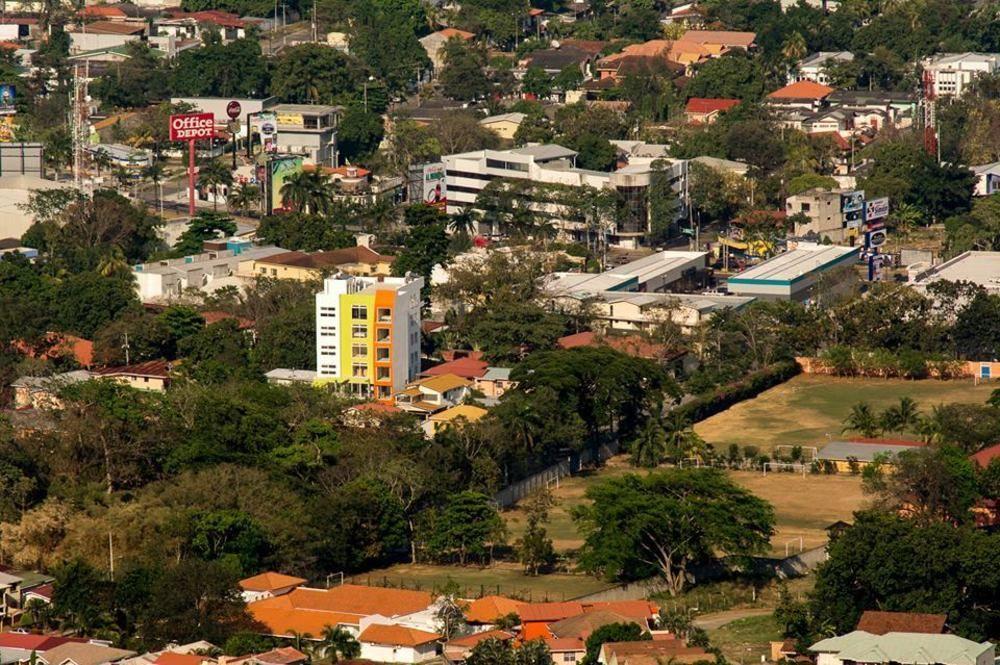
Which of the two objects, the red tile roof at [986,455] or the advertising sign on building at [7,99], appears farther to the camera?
the advertising sign on building at [7,99]

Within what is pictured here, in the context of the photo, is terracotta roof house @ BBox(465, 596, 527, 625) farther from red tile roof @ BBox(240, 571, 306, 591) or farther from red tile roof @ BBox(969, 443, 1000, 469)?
red tile roof @ BBox(969, 443, 1000, 469)

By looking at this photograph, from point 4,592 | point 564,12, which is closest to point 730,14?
point 564,12

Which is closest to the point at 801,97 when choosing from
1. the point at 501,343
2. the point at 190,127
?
the point at 190,127

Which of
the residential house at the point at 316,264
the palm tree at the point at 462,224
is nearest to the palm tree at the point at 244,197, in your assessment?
the palm tree at the point at 462,224

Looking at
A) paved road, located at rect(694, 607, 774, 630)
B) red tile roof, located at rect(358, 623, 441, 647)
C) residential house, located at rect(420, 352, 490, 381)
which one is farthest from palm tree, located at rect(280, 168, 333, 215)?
red tile roof, located at rect(358, 623, 441, 647)

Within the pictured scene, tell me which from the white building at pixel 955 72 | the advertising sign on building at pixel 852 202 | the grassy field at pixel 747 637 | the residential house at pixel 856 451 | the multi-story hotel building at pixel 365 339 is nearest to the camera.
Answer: the grassy field at pixel 747 637

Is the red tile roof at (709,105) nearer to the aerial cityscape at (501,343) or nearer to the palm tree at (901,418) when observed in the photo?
the aerial cityscape at (501,343)

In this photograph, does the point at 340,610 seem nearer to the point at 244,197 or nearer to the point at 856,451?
the point at 856,451
